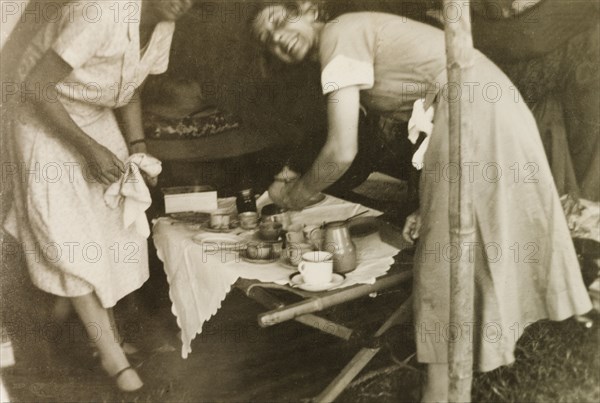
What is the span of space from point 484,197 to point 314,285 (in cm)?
73

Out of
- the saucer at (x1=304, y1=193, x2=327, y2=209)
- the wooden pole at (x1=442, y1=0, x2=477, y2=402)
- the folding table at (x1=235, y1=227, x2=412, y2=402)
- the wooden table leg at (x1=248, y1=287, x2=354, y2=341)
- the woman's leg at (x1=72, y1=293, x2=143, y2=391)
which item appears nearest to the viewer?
the wooden pole at (x1=442, y1=0, x2=477, y2=402)

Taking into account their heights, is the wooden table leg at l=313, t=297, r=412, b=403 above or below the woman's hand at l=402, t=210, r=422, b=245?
below

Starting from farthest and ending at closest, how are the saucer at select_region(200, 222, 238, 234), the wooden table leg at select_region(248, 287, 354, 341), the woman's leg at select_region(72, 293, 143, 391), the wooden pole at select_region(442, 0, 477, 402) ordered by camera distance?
the saucer at select_region(200, 222, 238, 234), the woman's leg at select_region(72, 293, 143, 391), the wooden table leg at select_region(248, 287, 354, 341), the wooden pole at select_region(442, 0, 477, 402)

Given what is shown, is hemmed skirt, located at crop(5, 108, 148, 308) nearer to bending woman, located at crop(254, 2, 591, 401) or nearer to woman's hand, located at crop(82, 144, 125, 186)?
woman's hand, located at crop(82, 144, 125, 186)

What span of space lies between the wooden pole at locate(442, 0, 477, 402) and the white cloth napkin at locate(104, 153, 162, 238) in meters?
1.14

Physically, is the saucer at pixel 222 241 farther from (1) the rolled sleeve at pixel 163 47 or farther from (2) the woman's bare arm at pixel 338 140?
(1) the rolled sleeve at pixel 163 47

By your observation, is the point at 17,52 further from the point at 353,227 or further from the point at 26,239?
the point at 353,227

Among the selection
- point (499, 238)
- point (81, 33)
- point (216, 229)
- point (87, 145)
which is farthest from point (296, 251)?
point (81, 33)

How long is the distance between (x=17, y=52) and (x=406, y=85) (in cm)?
144

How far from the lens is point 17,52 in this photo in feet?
7.71

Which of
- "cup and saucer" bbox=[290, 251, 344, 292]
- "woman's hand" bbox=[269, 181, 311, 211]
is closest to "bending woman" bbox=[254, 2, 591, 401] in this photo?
"woman's hand" bbox=[269, 181, 311, 211]

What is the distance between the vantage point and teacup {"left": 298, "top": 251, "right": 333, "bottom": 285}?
7.84 feet

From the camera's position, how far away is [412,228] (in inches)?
106

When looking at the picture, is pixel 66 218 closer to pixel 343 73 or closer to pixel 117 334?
pixel 117 334
